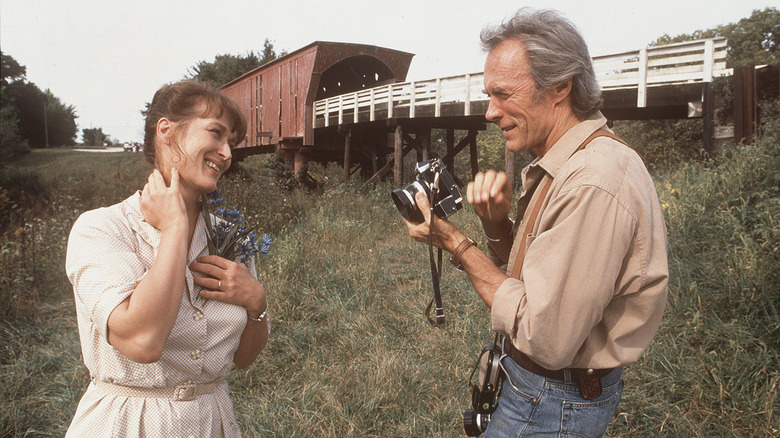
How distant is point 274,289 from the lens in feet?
16.9

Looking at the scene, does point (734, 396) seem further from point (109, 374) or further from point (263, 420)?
point (109, 374)

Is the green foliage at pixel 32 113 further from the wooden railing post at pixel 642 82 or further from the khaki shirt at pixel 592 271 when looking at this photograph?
the khaki shirt at pixel 592 271

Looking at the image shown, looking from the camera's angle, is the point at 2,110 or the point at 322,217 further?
the point at 2,110

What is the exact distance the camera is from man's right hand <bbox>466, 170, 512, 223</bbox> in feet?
6.65

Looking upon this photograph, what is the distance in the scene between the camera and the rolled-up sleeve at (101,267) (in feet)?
4.65

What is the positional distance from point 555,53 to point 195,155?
1.28m

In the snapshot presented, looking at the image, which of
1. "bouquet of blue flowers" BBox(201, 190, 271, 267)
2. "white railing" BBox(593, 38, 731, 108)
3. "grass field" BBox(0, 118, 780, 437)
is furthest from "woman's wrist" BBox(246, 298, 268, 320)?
"white railing" BBox(593, 38, 731, 108)

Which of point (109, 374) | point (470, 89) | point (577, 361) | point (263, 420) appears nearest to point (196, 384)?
point (109, 374)

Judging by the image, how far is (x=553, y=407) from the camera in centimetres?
162

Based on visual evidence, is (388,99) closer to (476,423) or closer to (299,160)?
(299,160)

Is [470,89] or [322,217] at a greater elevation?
[470,89]

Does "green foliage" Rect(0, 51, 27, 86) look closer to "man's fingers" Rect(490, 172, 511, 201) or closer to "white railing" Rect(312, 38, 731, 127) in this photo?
"white railing" Rect(312, 38, 731, 127)

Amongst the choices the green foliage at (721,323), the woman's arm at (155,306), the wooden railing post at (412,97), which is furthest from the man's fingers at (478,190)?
the wooden railing post at (412,97)

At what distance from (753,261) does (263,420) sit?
3.78 meters
